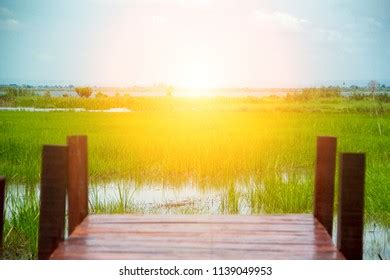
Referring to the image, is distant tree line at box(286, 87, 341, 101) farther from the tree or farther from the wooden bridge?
the wooden bridge

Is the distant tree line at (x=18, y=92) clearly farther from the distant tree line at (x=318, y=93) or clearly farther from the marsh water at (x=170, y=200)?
the distant tree line at (x=318, y=93)

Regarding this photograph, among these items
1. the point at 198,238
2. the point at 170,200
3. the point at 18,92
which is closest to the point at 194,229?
the point at 198,238

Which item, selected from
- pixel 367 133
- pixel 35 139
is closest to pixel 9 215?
pixel 35 139

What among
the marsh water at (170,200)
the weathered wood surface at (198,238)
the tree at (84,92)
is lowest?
the marsh water at (170,200)

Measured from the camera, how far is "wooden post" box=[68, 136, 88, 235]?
280 cm

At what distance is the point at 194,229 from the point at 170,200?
1979 mm

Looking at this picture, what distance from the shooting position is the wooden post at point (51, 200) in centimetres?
249

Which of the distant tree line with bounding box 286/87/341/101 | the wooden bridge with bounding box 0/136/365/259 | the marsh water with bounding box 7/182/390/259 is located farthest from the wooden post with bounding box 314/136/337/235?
the distant tree line with bounding box 286/87/341/101

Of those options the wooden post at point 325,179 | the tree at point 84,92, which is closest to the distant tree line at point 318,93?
the tree at point 84,92

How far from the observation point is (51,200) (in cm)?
251

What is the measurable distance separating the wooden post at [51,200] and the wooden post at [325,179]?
109 centimetres

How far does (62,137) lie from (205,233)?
3.54 meters

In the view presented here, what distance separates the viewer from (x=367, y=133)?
6.36 meters
